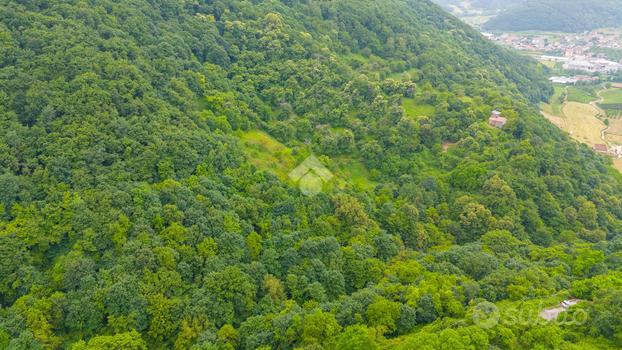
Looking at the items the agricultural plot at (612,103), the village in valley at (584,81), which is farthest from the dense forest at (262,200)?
the agricultural plot at (612,103)

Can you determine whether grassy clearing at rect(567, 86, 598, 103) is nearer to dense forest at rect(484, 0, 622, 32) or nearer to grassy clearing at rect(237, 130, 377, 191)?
grassy clearing at rect(237, 130, 377, 191)

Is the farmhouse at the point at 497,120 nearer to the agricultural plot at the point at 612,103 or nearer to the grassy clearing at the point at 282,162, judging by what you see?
the grassy clearing at the point at 282,162

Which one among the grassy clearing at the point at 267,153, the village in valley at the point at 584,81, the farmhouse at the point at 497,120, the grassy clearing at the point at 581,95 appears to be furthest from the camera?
the grassy clearing at the point at 581,95

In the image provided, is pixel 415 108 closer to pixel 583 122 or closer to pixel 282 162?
pixel 282 162

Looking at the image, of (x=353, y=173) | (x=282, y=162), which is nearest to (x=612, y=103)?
(x=353, y=173)

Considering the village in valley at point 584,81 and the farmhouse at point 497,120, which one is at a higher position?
the farmhouse at point 497,120

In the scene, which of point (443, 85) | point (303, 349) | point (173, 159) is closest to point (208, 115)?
point (173, 159)

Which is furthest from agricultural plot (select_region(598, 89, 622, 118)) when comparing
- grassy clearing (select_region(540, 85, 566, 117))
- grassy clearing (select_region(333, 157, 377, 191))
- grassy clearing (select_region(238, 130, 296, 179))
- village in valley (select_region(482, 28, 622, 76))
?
grassy clearing (select_region(238, 130, 296, 179))
